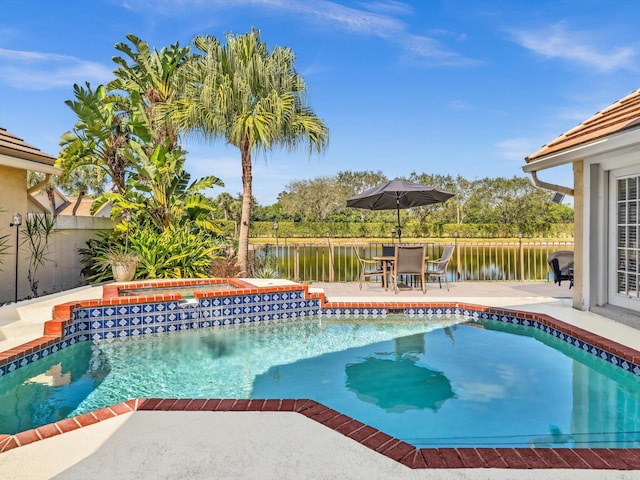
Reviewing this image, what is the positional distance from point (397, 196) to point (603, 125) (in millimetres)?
4575

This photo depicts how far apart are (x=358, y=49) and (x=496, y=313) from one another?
14909 millimetres

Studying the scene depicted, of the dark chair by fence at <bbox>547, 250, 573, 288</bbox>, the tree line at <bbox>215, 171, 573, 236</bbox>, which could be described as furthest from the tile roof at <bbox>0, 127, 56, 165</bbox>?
the tree line at <bbox>215, 171, 573, 236</bbox>

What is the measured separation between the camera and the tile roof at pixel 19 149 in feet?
25.2

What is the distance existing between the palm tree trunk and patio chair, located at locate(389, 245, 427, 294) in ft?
13.3

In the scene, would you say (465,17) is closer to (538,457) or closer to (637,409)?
(637,409)

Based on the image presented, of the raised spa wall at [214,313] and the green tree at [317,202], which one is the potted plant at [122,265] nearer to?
the raised spa wall at [214,313]

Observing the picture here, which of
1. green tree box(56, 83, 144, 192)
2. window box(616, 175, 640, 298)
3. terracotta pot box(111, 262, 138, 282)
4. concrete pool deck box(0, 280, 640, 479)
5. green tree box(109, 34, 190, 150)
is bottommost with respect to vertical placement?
concrete pool deck box(0, 280, 640, 479)

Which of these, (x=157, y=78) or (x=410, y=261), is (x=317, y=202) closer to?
(x=157, y=78)

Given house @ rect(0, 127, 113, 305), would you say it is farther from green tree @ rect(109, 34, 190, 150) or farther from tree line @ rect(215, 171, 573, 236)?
tree line @ rect(215, 171, 573, 236)

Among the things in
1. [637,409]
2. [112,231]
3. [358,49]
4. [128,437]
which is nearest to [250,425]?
[128,437]

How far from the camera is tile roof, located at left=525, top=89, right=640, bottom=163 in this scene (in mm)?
5470

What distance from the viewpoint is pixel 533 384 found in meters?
4.41

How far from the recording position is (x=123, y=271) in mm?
9133

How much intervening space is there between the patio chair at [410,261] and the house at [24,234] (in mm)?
7047
